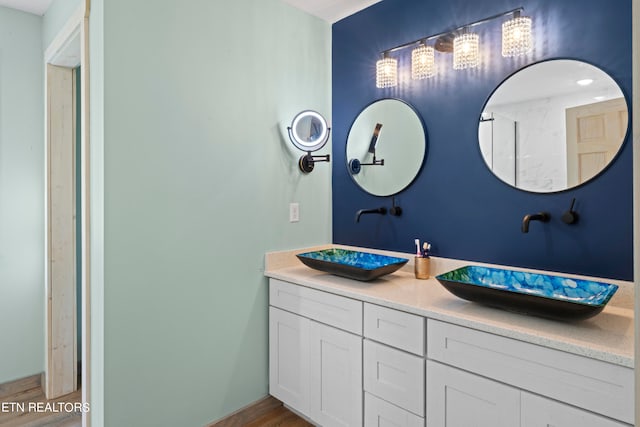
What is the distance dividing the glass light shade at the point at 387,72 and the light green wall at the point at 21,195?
227cm

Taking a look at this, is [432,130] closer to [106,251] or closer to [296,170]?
[296,170]

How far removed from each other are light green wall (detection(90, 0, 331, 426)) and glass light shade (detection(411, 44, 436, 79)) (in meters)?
0.73

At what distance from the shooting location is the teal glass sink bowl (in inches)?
75.0

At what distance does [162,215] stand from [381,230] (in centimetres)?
127

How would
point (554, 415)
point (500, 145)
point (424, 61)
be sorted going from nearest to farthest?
point (554, 415) < point (500, 145) < point (424, 61)

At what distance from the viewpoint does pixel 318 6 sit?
2.42 metres

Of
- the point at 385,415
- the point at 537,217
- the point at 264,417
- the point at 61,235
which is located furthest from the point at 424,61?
the point at 61,235

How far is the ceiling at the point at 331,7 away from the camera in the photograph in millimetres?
2363

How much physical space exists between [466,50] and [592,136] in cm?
70

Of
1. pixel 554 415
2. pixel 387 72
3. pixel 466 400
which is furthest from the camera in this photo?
pixel 387 72

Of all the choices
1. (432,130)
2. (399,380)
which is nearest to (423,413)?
(399,380)

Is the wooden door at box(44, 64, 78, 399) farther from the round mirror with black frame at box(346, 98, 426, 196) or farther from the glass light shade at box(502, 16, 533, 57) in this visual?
the glass light shade at box(502, 16, 533, 57)

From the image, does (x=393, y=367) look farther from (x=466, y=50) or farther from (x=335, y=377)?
(x=466, y=50)

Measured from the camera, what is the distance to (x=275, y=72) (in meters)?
2.30
